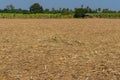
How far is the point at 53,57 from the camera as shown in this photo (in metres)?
7.73

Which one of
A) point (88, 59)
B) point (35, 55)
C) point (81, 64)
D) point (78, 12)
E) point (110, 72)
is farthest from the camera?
point (78, 12)

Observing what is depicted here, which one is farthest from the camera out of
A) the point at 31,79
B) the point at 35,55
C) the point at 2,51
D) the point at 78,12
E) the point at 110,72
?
the point at 78,12

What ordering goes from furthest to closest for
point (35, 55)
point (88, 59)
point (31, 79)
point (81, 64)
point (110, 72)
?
point (35, 55) < point (88, 59) < point (81, 64) < point (110, 72) < point (31, 79)

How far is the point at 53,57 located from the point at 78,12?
5574 centimetres

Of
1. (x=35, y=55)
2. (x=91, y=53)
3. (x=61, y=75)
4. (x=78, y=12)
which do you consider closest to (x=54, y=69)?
(x=61, y=75)

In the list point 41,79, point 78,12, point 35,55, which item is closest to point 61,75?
point 41,79

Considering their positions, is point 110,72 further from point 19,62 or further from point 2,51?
point 2,51

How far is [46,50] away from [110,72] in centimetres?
313

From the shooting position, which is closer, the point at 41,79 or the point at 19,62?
the point at 41,79

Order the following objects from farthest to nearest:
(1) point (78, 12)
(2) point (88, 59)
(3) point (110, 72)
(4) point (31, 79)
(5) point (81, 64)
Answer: (1) point (78, 12) < (2) point (88, 59) < (5) point (81, 64) < (3) point (110, 72) < (4) point (31, 79)

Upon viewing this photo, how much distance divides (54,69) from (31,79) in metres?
0.80

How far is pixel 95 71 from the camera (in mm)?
6227

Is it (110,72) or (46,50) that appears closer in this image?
(110,72)

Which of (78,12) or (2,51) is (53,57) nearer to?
(2,51)
